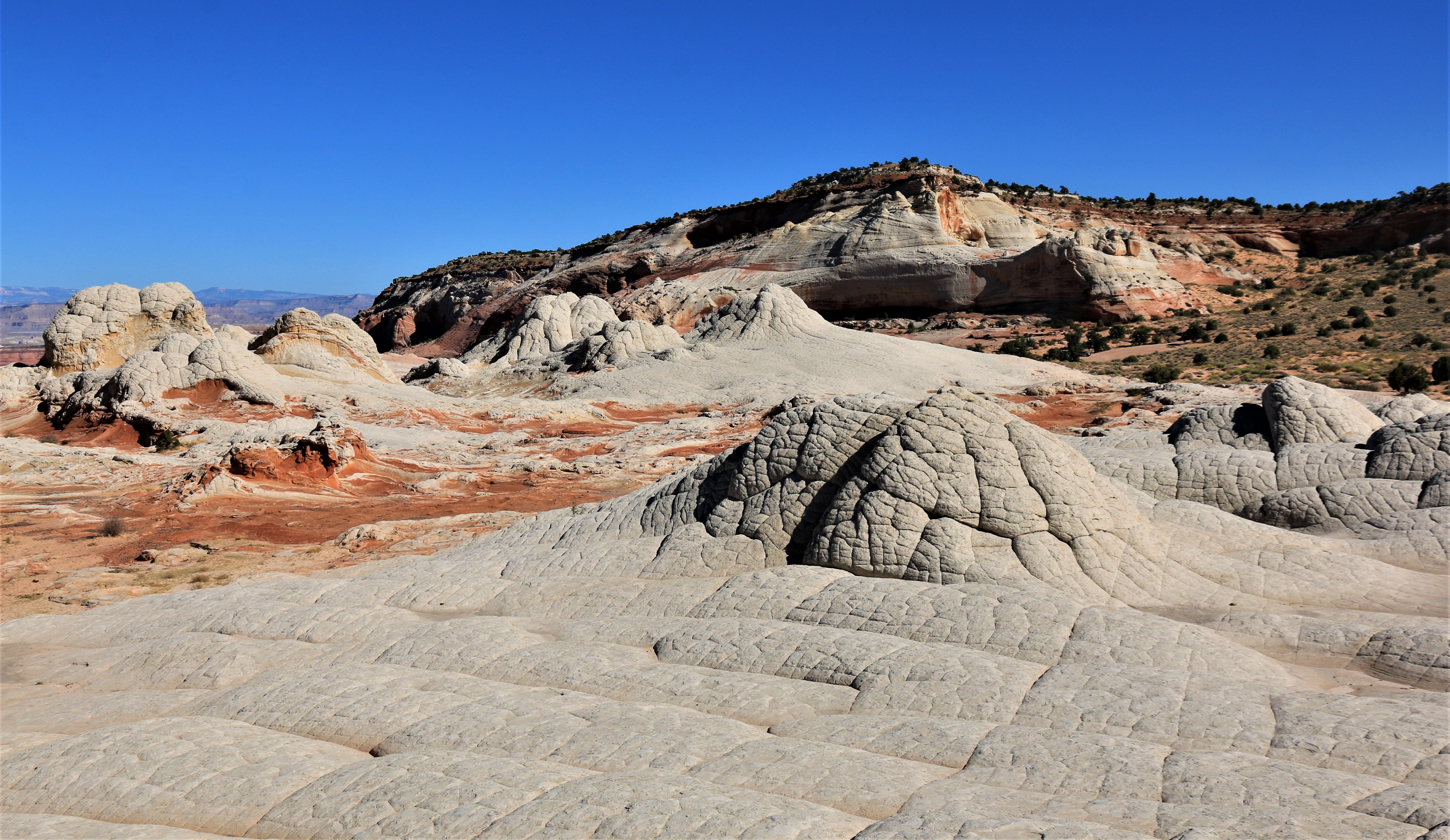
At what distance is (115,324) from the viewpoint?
23.7 meters

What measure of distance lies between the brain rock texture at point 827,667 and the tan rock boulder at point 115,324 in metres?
20.6

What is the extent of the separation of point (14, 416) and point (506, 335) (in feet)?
55.6

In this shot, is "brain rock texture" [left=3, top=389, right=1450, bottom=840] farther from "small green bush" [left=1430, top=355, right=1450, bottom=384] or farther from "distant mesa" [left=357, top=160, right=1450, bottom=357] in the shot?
"distant mesa" [left=357, top=160, right=1450, bottom=357]

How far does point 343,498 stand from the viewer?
13.5 meters

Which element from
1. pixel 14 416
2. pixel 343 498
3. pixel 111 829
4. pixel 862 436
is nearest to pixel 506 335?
pixel 14 416

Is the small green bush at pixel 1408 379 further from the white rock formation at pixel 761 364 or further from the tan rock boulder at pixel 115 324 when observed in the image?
the tan rock boulder at pixel 115 324

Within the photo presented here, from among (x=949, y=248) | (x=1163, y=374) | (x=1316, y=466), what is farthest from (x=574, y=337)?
(x=1316, y=466)

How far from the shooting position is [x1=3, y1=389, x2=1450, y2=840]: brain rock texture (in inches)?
127

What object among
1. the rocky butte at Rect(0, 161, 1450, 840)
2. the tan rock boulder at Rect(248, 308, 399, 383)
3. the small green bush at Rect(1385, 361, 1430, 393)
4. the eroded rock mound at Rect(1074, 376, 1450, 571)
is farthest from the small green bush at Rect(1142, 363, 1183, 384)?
the tan rock boulder at Rect(248, 308, 399, 383)

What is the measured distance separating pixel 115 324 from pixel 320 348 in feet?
17.8

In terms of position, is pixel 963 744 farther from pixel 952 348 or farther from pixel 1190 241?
pixel 1190 241

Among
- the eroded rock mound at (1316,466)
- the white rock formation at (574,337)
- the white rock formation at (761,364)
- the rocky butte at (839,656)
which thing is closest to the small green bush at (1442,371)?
the white rock formation at (761,364)

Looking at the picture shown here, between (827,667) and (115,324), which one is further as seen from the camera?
(115,324)

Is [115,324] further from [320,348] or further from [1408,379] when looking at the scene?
[1408,379]
